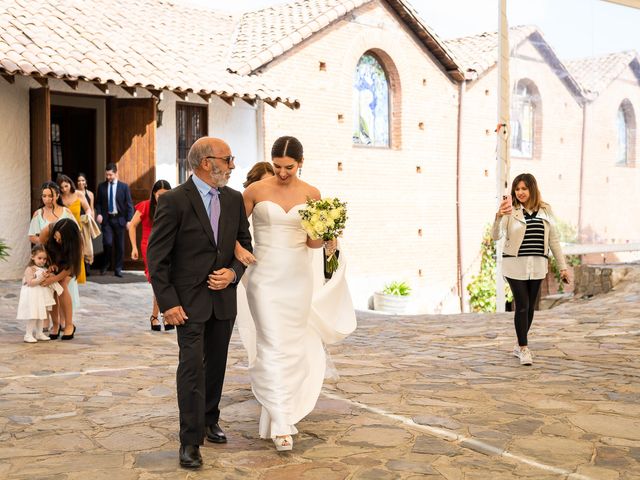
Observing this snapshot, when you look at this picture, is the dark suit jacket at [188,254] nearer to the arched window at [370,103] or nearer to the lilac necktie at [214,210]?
the lilac necktie at [214,210]

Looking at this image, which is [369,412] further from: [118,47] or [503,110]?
[118,47]

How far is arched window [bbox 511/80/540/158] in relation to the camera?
71.2 feet

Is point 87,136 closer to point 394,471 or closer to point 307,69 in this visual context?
point 307,69

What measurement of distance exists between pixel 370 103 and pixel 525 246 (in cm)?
1299

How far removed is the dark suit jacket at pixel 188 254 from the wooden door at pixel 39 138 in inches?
376

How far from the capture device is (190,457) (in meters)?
4.38

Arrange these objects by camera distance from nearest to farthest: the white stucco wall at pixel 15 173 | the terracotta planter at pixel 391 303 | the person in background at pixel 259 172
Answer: the person in background at pixel 259 172
the white stucco wall at pixel 15 173
the terracotta planter at pixel 391 303

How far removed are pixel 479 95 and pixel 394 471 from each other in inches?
758

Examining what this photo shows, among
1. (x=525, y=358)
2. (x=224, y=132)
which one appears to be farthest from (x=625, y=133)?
(x=525, y=358)

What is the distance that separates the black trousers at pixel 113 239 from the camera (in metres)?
14.3

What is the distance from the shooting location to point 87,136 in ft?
54.5

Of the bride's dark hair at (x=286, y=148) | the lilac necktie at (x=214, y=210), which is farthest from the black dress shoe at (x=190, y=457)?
the bride's dark hair at (x=286, y=148)

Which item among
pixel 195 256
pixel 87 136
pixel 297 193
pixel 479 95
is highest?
pixel 479 95

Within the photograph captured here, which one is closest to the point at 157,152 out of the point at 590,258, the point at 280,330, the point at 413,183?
the point at 413,183
